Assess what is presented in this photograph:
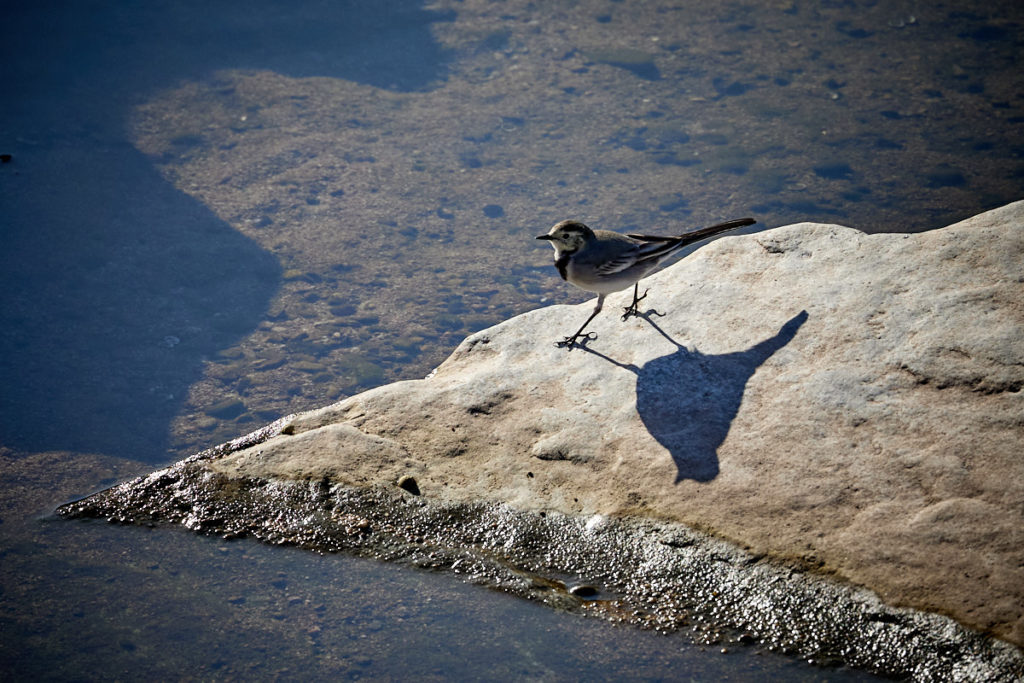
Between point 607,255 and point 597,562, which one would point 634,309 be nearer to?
point 607,255

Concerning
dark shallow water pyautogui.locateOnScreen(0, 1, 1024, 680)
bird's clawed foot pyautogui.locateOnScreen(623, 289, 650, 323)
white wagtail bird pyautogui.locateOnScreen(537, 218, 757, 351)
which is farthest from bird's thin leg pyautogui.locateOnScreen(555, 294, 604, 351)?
dark shallow water pyautogui.locateOnScreen(0, 1, 1024, 680)

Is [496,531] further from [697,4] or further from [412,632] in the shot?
[697,4]

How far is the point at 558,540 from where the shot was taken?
461 centimetres

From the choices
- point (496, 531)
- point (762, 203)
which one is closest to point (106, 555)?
point (496, 531)

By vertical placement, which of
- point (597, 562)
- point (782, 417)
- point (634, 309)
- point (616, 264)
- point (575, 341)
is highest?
point (616, 264)

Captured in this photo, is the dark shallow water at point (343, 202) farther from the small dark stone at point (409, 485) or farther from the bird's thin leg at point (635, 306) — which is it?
the bird's thin leg at point (635, 306)

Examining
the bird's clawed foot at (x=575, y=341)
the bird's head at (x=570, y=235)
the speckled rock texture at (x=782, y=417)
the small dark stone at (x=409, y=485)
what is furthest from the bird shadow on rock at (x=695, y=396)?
the small dark stone at (x=409, y=485)

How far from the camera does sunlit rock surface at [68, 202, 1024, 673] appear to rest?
4191 mm

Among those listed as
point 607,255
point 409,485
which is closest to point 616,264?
point 607,255

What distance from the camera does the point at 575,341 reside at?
5.91 metres

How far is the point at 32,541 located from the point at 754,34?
1193cm

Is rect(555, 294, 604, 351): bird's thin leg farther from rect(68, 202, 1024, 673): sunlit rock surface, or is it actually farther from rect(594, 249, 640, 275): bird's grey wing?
rect(594, 249, 640, 275): bird's grey wing

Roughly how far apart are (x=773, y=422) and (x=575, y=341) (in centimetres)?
161

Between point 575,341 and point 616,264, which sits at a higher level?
point 616,264
